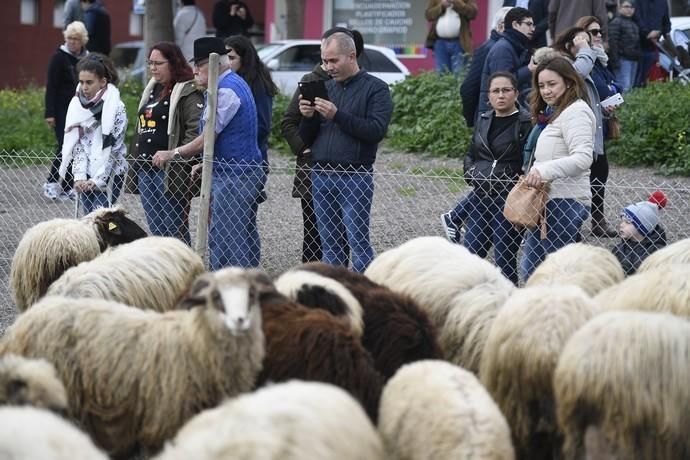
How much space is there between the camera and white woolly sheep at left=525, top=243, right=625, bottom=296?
6.53m

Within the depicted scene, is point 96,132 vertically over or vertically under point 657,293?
over

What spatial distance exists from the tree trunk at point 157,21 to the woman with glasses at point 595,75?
10331 mm

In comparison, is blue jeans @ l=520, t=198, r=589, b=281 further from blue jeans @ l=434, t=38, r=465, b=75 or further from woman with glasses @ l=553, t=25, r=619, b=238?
blue jeans @ l=434, t=38, r=465, b=75

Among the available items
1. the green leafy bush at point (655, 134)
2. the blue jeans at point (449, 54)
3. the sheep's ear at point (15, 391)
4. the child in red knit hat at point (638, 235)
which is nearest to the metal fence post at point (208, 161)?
the child in red knit hat at point (638, 235)

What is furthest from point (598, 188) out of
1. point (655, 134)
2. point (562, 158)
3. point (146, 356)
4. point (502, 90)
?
point (146, 356)

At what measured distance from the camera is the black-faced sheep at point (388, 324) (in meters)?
5.90

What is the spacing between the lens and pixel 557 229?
7.62m

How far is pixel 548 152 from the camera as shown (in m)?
7.65

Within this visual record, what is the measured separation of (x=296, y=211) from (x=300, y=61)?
26.1 ft

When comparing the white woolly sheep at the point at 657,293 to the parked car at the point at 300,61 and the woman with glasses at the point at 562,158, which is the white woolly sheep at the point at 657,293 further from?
the parked car at the point at 300,61

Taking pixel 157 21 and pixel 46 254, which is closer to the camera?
pixel 46 254

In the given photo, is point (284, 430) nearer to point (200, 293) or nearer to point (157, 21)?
point (200, 293)

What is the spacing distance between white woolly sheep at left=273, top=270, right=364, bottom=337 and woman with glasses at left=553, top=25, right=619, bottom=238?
3.73m

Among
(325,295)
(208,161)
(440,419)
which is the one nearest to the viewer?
(440,419)
